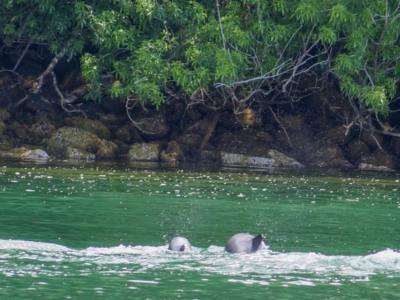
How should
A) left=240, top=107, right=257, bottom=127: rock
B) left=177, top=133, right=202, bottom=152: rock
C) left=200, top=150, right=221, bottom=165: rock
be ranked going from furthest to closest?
left=240, top=107, right=257, bottom=127: rock, left=177, top=133, right=202, bottom=152: rock, left=200, top=150, right=221, bottom=165: rock

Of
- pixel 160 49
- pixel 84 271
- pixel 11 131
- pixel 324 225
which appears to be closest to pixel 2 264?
pixel 84 271

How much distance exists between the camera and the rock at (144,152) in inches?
1147

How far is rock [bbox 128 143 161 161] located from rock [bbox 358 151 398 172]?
4.81 meters

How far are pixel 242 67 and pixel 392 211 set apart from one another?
845 centimetres

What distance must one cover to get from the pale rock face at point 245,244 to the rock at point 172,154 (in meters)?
14.3

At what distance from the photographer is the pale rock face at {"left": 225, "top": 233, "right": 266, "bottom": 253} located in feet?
46.9

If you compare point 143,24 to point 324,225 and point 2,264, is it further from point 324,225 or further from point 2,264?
point 2,264

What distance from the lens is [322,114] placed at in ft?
103

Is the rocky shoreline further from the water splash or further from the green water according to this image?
the water splash

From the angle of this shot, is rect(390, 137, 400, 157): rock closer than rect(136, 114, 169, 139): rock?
Yes

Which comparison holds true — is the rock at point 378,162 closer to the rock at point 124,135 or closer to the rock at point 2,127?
the rock at point 124,135

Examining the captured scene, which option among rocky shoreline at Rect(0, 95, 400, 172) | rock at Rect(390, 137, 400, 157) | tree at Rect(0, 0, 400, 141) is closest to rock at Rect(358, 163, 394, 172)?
rocky shoreline at Rect(0, 95, 400, 172)

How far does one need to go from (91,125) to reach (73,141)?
0.99m

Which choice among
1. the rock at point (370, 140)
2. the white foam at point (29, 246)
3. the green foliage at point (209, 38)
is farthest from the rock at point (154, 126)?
the white foam at point (29, 246)
